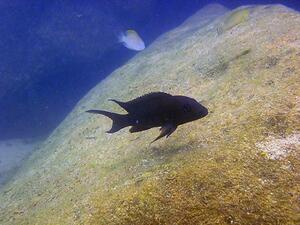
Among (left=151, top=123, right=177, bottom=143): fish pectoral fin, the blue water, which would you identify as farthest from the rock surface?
the blue water

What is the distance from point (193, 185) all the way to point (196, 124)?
5.35 ft

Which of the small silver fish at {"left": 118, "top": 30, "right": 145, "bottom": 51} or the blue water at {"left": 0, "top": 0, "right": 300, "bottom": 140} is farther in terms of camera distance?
the blue water at {"left": 0, "top": 0, "right": 300, "bottom": 140}

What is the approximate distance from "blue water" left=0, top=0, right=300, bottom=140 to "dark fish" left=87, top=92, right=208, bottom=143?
1486cm

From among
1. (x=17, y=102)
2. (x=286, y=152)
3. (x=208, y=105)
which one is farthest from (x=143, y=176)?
(x=17, y=102)

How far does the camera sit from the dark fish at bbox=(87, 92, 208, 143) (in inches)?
129

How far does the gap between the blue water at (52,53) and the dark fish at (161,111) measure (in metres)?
14.9

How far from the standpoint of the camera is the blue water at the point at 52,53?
18.2 meters

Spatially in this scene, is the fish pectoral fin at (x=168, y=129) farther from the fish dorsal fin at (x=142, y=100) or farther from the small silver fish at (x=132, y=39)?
the small silver fish at (x=132, y=39)

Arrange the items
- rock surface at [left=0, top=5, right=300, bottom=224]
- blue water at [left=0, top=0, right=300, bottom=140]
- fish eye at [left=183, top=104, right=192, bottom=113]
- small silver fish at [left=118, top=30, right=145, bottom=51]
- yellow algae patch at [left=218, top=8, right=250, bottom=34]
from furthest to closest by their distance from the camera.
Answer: blue water at [left=0, top=0, right=300, bottom=140]
small silver fish at [left=118, top=30, right=145, bottom=51]
yellow algae patch at [left=218, top=8, right=250, bottom=34]
fish eye at [left=183, top=104, right=192, bottom=113]
rock surface at [left=0, top=5, right=300, bottom=224]

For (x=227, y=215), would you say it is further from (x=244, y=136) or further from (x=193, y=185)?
(x=244, y=136)

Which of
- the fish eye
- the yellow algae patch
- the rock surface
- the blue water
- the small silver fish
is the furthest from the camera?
the blue water

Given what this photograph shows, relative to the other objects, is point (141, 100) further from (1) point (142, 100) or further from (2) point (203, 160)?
(2) point (203, 160)

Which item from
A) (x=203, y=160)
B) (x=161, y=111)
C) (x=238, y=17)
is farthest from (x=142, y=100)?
(x=238, y=17)

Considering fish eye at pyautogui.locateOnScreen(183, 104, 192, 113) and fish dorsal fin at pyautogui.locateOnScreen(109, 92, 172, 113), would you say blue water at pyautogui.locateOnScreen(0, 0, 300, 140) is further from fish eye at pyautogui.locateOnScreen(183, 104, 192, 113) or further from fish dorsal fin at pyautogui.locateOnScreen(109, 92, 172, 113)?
fish eye at pyautogui.locateOnScreen(183, 104, 192, 113)
